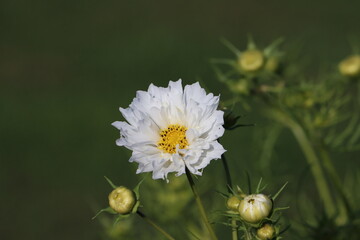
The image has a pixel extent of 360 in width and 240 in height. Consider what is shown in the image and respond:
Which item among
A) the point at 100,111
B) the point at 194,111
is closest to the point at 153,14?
the point at 100,111

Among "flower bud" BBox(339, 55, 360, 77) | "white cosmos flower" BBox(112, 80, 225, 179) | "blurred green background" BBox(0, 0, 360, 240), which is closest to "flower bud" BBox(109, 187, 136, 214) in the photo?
"white cosmos flower" BBox(112, 80, 225, 179)

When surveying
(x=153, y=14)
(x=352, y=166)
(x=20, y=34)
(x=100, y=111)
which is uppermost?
(x=20, y=34)

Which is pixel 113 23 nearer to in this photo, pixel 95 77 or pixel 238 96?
pixel 95 77

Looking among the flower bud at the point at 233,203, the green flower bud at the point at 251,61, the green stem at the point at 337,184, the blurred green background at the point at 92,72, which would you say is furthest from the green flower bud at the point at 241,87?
the blurred green background at the point at 92,72

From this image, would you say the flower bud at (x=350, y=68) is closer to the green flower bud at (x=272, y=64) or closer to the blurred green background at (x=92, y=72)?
the green flower bud at (x=272, y=64)

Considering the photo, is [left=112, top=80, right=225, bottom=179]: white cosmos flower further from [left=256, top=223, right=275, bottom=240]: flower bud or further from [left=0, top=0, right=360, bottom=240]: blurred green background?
[left=0, top=0, right=360, bottom=240]: blurred green background
